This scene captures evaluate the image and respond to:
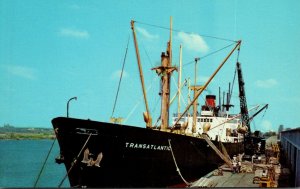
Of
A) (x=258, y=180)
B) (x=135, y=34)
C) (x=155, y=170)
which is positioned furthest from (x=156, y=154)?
(x=135, y=34)

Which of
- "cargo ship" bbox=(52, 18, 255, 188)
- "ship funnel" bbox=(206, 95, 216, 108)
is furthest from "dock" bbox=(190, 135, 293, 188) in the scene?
"ship funnel" bbox=(206, 95, 216, 108)

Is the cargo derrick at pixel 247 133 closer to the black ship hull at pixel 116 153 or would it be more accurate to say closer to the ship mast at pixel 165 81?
the ship mast at pixel 165 81

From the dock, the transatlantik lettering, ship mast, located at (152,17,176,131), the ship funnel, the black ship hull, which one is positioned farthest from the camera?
the ship funnel

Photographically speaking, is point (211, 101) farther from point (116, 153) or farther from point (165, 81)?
point (116, 153)

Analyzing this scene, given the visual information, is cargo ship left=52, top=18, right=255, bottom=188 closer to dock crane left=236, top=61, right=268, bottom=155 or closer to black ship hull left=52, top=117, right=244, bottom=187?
black ship hull left=52, top=117, right=244, bottom=187

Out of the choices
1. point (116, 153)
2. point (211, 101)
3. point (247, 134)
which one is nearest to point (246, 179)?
point (116, 153)

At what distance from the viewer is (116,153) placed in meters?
17.0

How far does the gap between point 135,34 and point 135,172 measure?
379 inches

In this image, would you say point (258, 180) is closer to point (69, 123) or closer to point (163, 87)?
point (163, 87)

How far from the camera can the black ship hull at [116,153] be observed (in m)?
16.2

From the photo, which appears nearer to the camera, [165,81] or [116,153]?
[116,153]

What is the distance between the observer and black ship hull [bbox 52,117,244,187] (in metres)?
16.2

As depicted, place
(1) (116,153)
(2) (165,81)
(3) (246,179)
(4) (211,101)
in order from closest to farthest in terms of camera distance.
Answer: (1) (116,153) < (3) (246,179) < (2) (165,81) < (4) (211,101)

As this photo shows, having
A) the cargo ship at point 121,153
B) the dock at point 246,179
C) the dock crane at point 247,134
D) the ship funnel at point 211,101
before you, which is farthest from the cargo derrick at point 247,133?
the cargo ship at point 121,153
